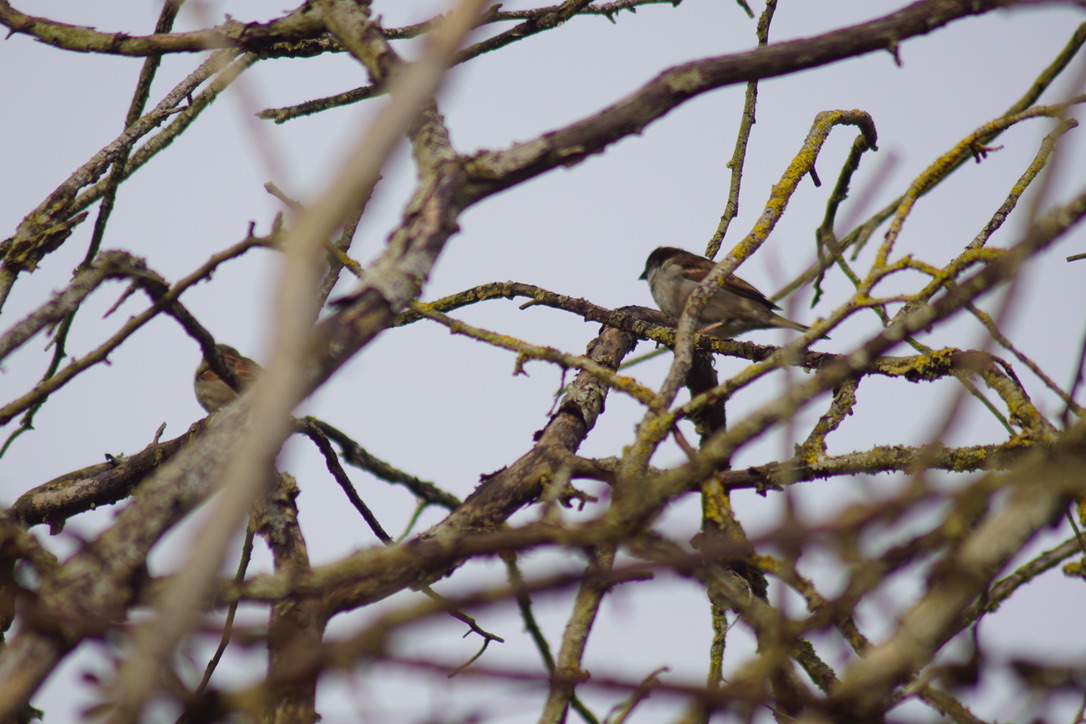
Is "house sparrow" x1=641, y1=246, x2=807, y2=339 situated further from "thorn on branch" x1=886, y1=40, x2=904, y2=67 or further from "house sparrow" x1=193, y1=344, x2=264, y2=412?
"thorn on branch" x1=886, y1=40, x2=904, y2=67

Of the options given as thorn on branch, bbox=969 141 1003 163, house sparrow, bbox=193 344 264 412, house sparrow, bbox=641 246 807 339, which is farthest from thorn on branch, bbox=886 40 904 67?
house sparrow, bbox=193 344 264 412

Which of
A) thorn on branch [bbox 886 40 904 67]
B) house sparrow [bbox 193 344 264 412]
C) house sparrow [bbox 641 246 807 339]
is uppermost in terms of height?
house sparrow [bbox 193 344 264 412]

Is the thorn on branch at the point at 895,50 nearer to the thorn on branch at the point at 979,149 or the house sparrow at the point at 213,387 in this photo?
the thorn on branch at the point at 979,149

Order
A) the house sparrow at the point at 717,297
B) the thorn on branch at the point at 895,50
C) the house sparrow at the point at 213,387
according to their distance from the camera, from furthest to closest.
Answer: the house sparrow at the point at 213,387
the house sparrow at the point at 717,297
the thorn on branch at the point at 895,50

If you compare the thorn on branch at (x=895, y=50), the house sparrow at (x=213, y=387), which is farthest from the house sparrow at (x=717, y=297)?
the thorn on branch at (x=895, y=50)

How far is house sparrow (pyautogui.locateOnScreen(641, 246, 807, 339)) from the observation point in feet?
26.7

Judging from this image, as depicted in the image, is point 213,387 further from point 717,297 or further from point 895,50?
point 895,50

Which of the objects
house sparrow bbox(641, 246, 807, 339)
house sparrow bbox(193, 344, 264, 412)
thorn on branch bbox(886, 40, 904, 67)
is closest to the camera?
thorn on branch bbox(886, 40, 904, 67)

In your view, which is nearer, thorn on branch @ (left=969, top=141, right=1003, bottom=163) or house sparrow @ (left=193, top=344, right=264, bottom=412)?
thorn on branch @ (left=969, top=141, right=1003, bottom=163)

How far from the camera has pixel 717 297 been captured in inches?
332

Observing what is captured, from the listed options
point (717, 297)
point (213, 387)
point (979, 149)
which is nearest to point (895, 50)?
point (979, 149)

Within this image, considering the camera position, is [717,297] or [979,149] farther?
[717,297]

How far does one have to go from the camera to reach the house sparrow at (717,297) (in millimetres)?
8125

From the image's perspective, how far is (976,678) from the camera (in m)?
1.29
